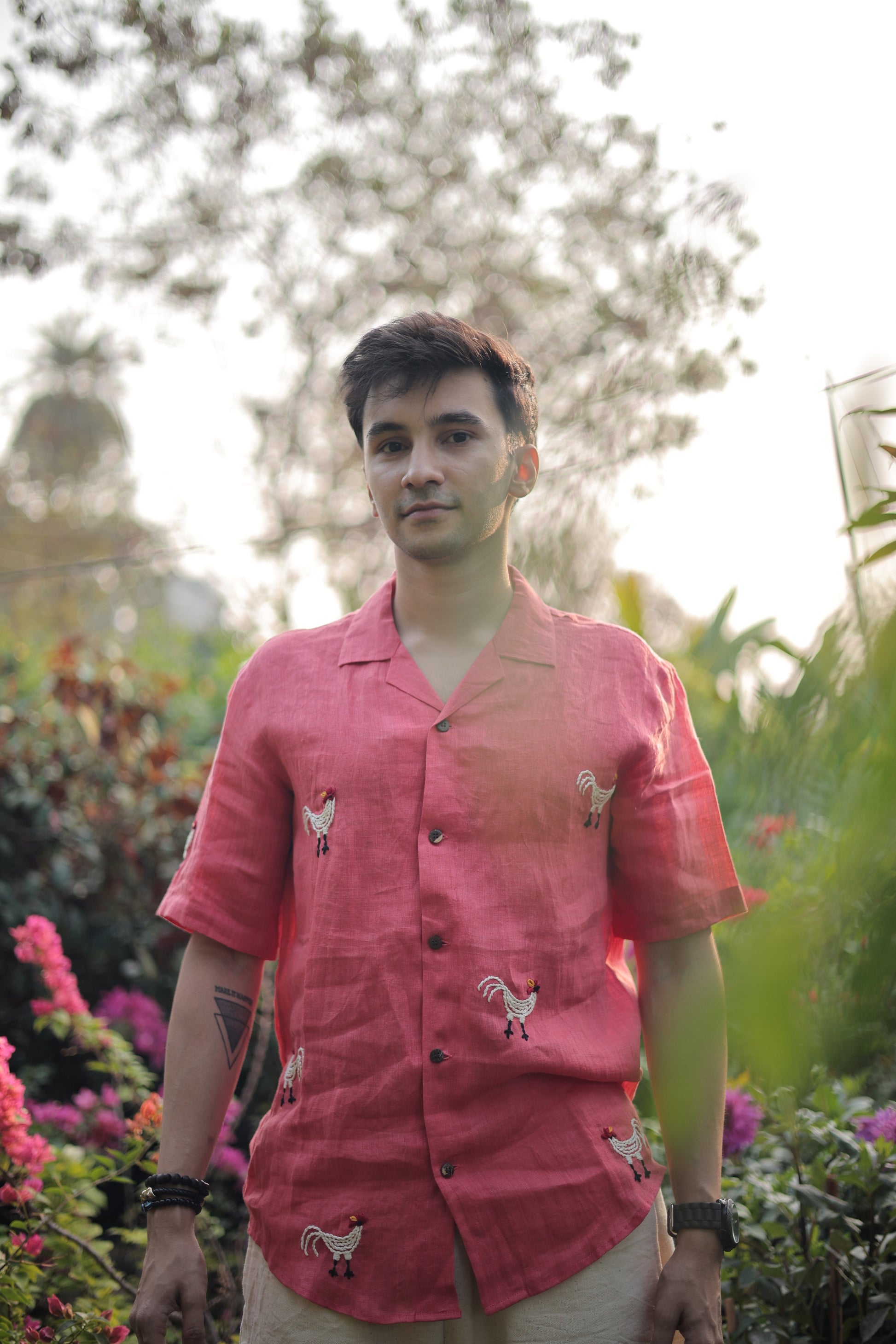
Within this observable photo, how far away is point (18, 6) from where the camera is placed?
246 cm

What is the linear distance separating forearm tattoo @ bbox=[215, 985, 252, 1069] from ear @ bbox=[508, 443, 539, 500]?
907 mm

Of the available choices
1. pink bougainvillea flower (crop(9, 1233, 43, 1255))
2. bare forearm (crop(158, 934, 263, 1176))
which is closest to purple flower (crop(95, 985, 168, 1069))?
pink bougainvillea flower (crop(9, 1233, 43, 1255))

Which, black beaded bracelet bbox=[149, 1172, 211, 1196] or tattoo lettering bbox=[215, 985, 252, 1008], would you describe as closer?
black beaded bracelet bbox=[149, 1172, 211, 1196]

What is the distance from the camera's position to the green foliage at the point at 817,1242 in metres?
1.62

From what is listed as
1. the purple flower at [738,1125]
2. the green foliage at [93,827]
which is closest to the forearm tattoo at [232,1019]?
the purple flower at [738,1125]

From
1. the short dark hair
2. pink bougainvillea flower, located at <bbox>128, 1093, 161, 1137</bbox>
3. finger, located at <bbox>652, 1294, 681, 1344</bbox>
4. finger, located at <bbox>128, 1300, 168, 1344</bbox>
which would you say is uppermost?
the short dark hair

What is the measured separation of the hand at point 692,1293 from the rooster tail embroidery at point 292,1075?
21.9 inches

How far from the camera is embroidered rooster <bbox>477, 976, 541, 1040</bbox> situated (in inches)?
51.3

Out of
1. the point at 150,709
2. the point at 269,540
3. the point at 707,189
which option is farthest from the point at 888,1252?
the point at 150,709

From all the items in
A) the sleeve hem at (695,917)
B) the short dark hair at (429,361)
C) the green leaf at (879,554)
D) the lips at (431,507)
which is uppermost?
the short dark hair at (429,361)

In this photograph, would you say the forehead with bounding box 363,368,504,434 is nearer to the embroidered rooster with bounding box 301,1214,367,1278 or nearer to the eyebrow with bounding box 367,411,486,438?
the eyebrow with bounding box 367,411,486,438

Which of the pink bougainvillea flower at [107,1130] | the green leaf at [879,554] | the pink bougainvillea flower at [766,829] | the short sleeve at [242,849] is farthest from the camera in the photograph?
the pink bougainvillea flower at [107,1130]

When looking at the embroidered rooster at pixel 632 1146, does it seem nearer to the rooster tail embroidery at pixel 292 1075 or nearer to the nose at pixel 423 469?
the rooster tail embroidery at pixel 292 1075

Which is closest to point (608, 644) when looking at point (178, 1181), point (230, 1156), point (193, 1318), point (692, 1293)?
point (692, 1293)
